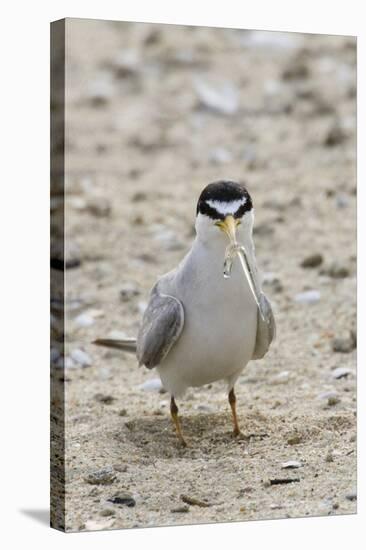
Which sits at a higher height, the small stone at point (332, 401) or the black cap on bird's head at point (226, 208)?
the black cap on bird's head at point (226, 208)

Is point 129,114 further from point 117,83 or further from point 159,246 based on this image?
point 159,246

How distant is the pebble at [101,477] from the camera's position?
6297 millimetres

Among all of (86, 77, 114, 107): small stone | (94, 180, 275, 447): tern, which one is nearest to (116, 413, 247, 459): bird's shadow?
(94, 180, 275, 447): tern

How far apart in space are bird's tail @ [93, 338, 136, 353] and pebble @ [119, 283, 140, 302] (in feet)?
3.80

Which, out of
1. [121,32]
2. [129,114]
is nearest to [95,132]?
[129,114]

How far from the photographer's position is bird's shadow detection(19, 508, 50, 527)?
249 inches

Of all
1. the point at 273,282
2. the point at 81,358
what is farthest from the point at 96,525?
the point at 273,282

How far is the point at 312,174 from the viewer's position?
1091 centimetres

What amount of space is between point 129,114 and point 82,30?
1186 mm

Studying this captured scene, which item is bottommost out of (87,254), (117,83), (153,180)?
(87,254)

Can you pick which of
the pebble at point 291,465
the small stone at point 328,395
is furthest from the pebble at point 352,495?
the small stone at point 328,395

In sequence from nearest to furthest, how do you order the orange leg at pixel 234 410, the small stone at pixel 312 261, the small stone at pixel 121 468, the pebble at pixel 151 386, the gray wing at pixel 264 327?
1. the small stone at pixel 121 468
2. the gray wing at pixel 264 327
3. the orange leg at pixel 234 410
4. the pebble at pixel 151 386
5. the small stone at pixel 312 261

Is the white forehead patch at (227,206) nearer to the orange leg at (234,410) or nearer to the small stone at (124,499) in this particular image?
the orange leg at (234,410)

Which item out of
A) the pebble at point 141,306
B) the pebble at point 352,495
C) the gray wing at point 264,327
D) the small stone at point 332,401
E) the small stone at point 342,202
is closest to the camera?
→ the gray wing at point 264,327
